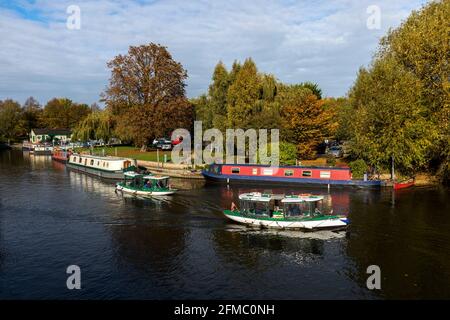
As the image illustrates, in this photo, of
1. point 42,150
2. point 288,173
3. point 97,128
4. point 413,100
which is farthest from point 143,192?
point 42,150

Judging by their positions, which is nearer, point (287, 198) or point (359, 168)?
point (287, 198)

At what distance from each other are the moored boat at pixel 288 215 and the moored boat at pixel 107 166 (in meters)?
33.2

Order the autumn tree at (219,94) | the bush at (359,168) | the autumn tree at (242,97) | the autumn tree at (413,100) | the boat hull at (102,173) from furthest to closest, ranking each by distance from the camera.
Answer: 1. the autumn tree at (219,94)
2. the autumn tree at (242,97)
3. the boat hull at (102,173)
4. the bush at (359,168)
5. the autumn tree at (413,100)

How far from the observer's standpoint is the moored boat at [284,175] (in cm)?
5862

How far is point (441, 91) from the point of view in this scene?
5691 cm

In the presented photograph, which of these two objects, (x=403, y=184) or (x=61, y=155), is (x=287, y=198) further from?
(x=61, y=155)

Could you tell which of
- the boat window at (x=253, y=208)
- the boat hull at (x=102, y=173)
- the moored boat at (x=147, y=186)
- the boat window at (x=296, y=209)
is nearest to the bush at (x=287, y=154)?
the moored boat at (x=147, y=186)

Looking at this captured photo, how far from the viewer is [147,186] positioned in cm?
5350

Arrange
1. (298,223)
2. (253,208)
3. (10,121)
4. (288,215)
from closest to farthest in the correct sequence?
(298,223) → (288,215) → (253,208) → (10,121)

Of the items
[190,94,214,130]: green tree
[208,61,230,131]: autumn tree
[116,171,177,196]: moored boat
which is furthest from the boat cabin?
[190,94,214,130]: green tree

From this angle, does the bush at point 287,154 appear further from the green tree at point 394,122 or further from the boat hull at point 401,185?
the boat hull at point 401,185

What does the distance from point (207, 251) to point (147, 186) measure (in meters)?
23.4

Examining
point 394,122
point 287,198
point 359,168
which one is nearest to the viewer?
point 287,198
